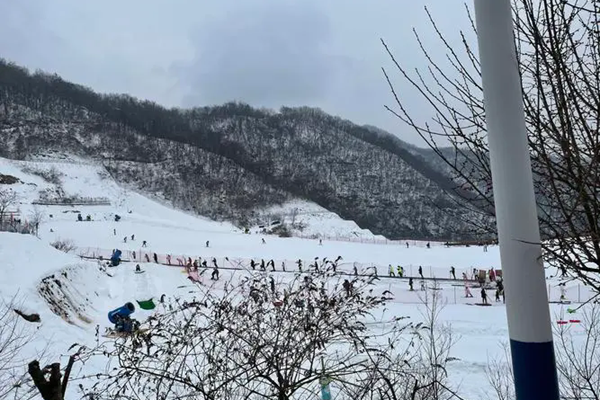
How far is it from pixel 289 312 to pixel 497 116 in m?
2.85

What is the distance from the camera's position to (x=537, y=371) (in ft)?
4.51

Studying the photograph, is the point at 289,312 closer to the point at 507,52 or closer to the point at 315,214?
the point at 507,52

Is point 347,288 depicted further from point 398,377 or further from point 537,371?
point 537,371

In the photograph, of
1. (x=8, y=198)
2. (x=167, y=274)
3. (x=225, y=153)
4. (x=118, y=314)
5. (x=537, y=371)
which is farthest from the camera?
(x=225, y=153)

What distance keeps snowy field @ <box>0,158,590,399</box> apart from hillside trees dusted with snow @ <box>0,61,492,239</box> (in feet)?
142

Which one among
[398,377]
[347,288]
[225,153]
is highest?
[225,153]

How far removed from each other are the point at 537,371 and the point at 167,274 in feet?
90.1

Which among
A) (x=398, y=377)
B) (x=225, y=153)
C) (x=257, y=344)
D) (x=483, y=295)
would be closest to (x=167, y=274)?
(x=483, y=295)

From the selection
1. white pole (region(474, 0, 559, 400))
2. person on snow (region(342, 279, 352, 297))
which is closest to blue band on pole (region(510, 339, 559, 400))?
white pole (region(474, 0, 559, 400))

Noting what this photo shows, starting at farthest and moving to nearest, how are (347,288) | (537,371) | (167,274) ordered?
(167,274) → (347,288) → (537,371)

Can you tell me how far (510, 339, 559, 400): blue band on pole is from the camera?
1.37 m

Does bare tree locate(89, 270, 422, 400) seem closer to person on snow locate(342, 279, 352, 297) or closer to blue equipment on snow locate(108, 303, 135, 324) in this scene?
person on snow locate(342, 279, 352, 297)

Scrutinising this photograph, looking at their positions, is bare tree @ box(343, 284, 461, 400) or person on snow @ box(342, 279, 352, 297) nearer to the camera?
bare tree @ box(343, 284, 461, 400)

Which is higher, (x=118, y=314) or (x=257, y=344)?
(x=257, y=344)
